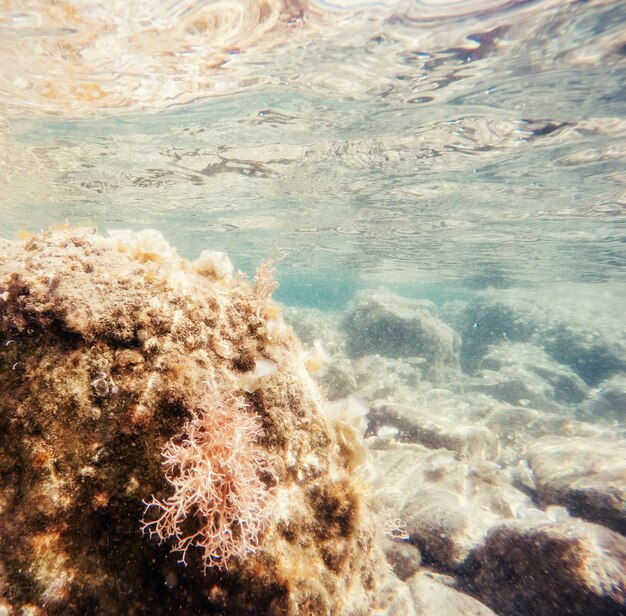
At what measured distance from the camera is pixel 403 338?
58.5 feet

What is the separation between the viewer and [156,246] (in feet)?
8.34

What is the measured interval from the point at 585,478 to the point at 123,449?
26.8 feet

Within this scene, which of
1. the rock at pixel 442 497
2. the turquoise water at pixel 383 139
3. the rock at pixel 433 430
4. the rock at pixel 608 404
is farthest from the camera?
the rock at pixel 608 404

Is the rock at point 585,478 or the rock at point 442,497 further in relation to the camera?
the rock at point 585,478

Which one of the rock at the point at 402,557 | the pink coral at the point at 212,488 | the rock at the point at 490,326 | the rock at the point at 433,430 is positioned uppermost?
the pink coral at the point at 212,488

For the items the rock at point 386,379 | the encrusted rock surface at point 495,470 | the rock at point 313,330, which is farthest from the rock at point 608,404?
the rock at point 313,330

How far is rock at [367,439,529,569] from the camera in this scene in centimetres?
512

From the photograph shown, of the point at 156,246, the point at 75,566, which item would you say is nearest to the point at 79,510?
the point at 75,566

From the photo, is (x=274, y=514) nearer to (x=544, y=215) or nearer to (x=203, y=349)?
(x=203, y=349)

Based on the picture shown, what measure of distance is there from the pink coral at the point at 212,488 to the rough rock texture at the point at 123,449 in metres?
0.01

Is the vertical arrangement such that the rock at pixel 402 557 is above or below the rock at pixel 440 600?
below

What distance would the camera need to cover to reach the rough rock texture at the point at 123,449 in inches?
70.7

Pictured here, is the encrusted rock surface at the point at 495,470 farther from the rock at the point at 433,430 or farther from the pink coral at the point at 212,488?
the pink coral at the point at 212,488

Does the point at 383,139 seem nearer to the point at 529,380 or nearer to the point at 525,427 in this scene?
the point at 525,427
